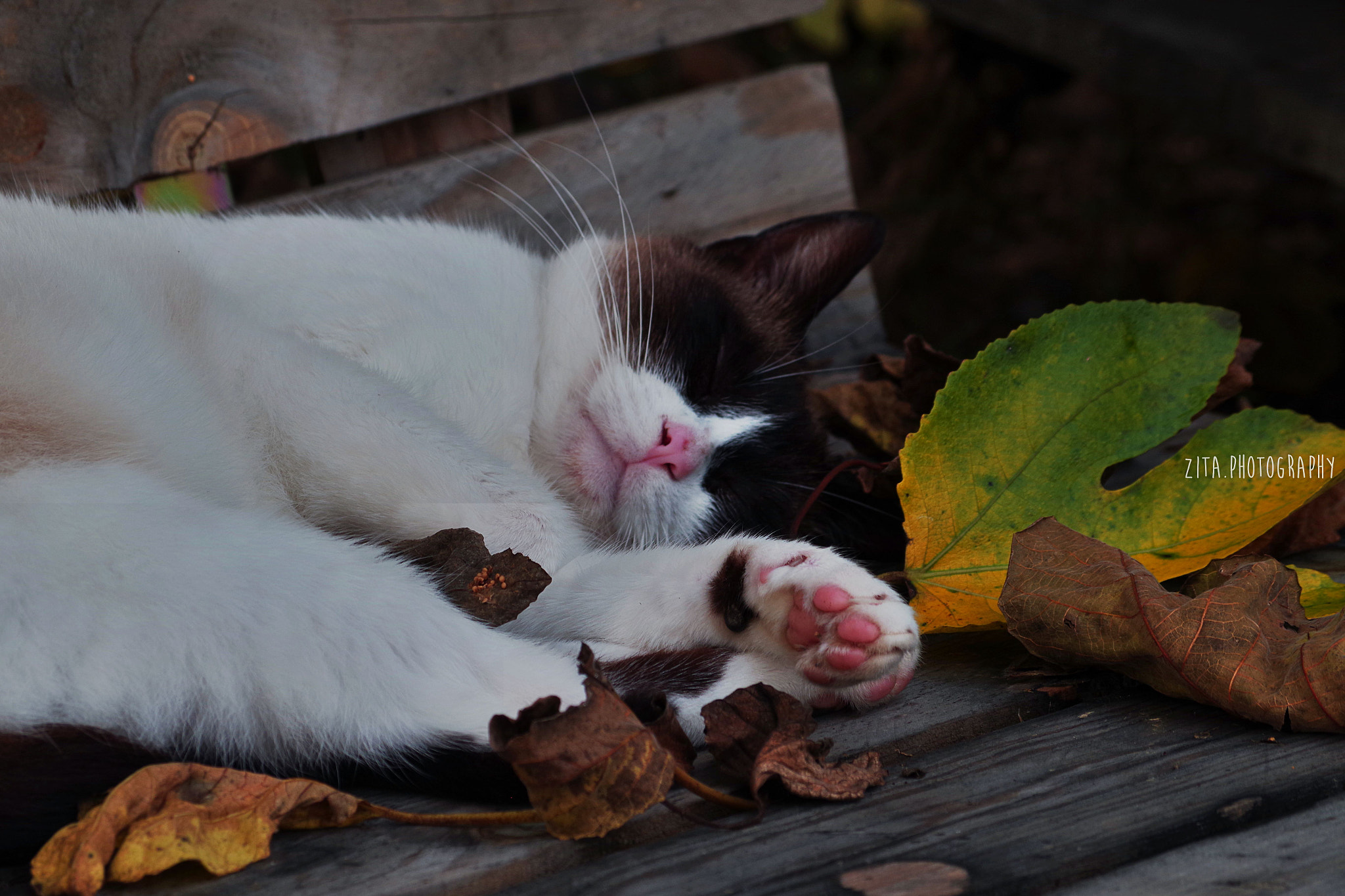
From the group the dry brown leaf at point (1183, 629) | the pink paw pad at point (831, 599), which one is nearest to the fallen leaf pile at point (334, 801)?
the pink paw pad at point (831, 599)

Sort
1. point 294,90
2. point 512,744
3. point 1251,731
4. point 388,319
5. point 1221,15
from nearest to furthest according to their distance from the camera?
point 512,744
point 1251,731
point 388,319
point 294,90
point 1221,15

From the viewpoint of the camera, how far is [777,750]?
0.94 meters

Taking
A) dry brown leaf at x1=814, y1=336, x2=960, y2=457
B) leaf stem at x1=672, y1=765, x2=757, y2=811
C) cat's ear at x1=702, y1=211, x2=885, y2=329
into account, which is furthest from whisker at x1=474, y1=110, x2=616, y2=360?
leaf stem at x1=672, y1=765, x2=757, y2=811

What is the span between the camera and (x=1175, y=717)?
1.08m

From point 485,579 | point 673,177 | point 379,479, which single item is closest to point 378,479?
point 379,479

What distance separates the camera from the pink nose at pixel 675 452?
1.59 metres

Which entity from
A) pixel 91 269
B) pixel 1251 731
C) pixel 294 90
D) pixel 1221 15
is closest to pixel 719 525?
pixel 1251 731

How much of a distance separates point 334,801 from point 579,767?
23cm

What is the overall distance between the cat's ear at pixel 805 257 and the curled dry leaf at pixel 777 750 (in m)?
1.14

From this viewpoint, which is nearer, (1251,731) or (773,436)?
(1251,731)

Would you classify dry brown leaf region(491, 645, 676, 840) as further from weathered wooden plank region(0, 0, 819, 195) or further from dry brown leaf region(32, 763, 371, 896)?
weathered wooden plank region(0, 0, 819, 195)

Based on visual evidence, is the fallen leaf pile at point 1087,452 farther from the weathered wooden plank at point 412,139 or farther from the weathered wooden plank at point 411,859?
the weathered wooden plank at point 412,139

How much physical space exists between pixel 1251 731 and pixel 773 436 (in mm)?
889

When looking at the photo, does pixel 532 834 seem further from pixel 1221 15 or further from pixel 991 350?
pixel 1221 15
